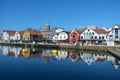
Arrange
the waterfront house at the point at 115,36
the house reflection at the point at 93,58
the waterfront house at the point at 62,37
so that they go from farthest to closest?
the waterfront house at the point at 62,37, the waterfront house at the point at 115,36, the house reflection at the point at 93,58

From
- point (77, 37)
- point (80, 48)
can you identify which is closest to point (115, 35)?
point (80, 48)

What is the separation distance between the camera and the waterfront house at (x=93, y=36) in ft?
322

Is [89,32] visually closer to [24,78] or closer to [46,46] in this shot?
[46,46]

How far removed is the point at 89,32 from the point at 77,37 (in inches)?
262

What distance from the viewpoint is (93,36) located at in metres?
101

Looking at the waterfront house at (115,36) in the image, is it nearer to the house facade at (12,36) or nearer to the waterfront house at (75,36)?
the waterfront house at (75,36)

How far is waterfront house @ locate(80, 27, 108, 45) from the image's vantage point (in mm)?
98213

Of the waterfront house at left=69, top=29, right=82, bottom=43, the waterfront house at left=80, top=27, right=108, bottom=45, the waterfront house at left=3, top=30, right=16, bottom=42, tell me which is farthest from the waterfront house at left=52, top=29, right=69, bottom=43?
the waterfront house at left=3, top=30, right=16, bottom=42

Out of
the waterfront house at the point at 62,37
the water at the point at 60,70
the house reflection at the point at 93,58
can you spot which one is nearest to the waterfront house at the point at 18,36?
the waterfront house at the point at 62,37

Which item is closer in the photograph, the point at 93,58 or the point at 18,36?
the point at 93,58

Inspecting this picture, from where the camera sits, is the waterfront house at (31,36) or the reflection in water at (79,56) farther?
the waterfront house at (31,36)

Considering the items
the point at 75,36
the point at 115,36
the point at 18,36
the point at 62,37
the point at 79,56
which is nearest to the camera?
the point at 79,56

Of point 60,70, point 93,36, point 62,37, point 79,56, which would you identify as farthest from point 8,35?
point 60,70

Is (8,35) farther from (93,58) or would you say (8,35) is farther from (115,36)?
(93,58)
